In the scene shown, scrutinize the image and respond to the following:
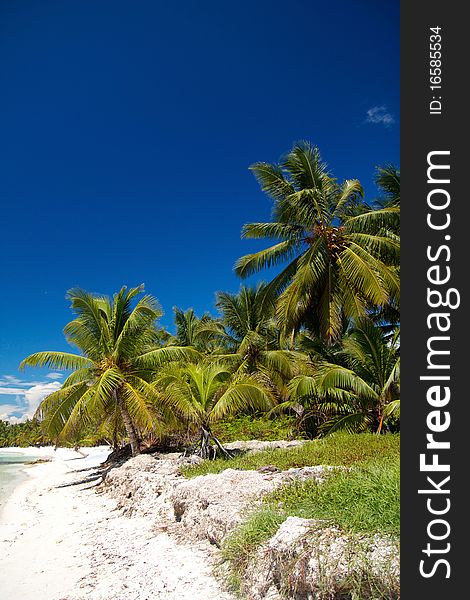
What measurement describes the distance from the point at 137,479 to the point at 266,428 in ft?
24.8

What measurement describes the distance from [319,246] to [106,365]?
7.94 meters

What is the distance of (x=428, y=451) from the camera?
2.18m

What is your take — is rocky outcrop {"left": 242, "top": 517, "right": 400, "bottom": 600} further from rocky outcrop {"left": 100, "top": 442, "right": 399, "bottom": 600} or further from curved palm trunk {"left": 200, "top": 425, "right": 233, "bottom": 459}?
curved palm trunk {"left": 200, "top": 425, "right": 233, "bottom": 459}

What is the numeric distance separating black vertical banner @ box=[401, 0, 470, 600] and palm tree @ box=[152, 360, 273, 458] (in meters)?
8.90

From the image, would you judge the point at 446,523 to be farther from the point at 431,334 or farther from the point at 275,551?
the point at 275,551

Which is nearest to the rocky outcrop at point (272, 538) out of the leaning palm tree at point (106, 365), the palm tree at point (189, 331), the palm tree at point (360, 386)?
the leaning palm tree at point (106, 365)


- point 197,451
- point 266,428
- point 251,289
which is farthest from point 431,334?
point 251,289

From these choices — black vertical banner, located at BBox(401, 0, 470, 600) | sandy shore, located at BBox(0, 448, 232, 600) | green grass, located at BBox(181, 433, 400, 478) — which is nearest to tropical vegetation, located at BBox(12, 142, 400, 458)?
green grass, located at BBox(181, 433, 400, 478)

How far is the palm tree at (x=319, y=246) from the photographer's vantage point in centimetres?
1312

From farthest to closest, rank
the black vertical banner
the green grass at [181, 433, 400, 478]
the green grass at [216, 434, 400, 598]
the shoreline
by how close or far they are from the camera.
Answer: the green grass at [181, 433, 400, 478]
the shoreline
the green grass at [216, 434, 400, 598]
the black vertical banner

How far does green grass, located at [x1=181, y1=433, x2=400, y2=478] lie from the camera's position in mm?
7754

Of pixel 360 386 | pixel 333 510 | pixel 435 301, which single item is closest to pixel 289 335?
pixel 360 386

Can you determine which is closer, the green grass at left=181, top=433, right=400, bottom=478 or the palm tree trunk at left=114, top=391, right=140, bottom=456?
the green grass at left=181, top=433, right=400, bottom=478

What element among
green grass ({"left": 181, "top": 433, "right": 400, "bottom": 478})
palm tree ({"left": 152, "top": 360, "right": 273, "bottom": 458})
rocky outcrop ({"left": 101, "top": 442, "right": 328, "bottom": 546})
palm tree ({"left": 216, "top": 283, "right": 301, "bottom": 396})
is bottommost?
rocky outcrop ({"left": 101, "top": 442, "right": 328, "bottom": 546})
